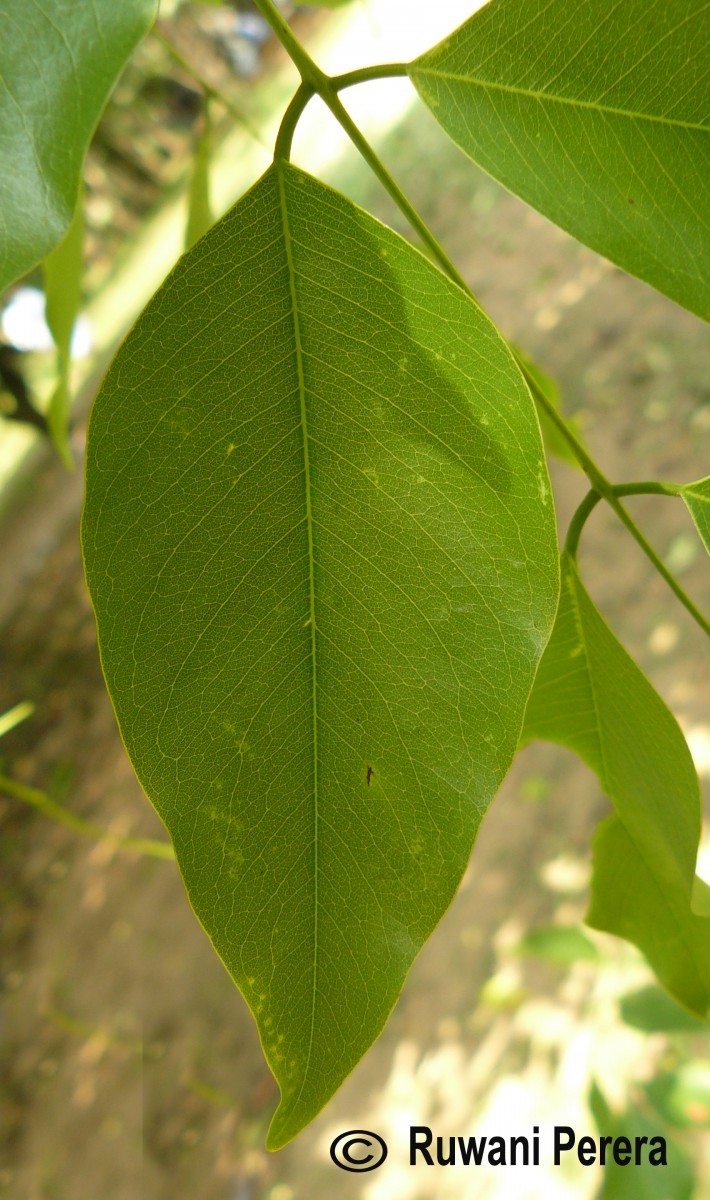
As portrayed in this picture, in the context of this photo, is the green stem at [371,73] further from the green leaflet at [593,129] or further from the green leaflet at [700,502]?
the green leaflet at [700,502]

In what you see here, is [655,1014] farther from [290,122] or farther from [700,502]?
[290,122]

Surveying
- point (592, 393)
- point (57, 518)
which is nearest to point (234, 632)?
point (592, 393)

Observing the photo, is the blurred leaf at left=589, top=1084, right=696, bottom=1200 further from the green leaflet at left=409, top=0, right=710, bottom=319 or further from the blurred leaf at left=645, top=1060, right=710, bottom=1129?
the green leaflet at left=409, top=0, right=710, bottom=319

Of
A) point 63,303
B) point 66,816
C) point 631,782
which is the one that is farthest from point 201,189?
point 66,816

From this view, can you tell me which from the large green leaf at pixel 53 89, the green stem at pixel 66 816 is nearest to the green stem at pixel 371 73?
the large green leaf at pixel 53 89

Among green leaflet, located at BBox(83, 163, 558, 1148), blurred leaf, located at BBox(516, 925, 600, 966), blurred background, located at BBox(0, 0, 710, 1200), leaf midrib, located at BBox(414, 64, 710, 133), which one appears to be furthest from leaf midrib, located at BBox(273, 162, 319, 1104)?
blurred leaf, located at BBox(516, 925, 600, 966)
